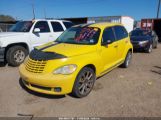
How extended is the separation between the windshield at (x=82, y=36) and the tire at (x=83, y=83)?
2.85ft

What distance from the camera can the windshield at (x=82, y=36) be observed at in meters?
5.14

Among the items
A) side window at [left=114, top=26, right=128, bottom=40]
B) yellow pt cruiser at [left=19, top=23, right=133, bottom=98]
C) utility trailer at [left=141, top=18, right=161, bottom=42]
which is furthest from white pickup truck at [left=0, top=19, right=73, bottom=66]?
utility trailer at [left=141, top=18, right=161, bottom=42]

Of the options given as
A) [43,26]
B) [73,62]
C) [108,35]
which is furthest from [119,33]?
[43,26]

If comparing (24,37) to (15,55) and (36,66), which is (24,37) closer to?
(15,55)

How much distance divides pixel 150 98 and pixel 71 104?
1945 millimetres

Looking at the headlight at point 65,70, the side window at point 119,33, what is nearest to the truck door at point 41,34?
the side window at point 119,33

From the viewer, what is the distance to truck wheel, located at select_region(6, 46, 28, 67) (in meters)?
7.24

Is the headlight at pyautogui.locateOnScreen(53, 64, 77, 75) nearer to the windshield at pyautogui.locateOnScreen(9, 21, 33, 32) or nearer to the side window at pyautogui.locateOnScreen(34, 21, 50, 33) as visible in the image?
the windshield at pyautogui.locateOnScreen(9, 21, 33, 32)

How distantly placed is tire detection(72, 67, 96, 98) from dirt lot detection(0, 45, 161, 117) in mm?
152

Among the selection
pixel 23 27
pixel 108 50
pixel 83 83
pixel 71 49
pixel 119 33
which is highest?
pixel 23 27

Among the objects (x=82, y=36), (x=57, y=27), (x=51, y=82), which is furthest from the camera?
(x=57, y=27)

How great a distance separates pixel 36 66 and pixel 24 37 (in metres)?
3.63

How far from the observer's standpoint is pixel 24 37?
298 inches

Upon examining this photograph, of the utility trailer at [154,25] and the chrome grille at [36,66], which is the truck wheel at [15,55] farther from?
the utility trailer at [154,25]
